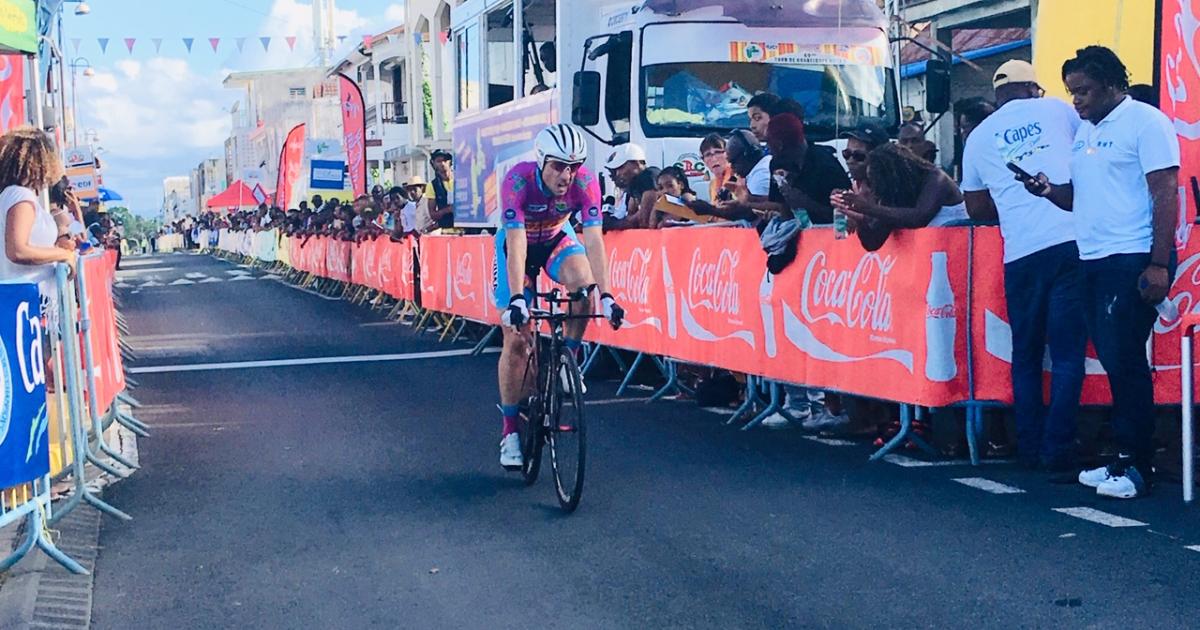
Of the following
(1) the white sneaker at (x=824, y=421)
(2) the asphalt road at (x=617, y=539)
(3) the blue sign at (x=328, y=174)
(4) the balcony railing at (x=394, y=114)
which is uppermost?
(4) the balcony railing at (x=394, y=114)

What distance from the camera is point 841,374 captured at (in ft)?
29.7

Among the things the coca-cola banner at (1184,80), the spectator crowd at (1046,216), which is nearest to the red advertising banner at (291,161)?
the spectator crowd at (1046,216)

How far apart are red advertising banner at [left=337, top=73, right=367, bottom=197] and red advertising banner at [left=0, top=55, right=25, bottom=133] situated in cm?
1248

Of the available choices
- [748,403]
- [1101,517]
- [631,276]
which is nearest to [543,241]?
[748,403]

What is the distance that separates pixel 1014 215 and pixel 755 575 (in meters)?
3.07

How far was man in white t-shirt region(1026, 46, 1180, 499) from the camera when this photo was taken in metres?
6.88

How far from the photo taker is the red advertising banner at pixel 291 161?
43594 mm

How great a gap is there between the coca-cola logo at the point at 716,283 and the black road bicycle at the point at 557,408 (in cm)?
272

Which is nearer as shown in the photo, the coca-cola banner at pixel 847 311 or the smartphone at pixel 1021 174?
the smartphone at pixel 1021 174

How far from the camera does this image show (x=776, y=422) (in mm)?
9969

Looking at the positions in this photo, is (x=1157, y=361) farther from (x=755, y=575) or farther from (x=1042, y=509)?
(x=755, y=575)

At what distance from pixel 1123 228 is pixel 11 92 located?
14513 millimetres

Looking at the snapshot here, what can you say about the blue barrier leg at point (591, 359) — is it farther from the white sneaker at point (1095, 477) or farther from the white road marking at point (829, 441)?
the white sneaker at point (1095, 477)

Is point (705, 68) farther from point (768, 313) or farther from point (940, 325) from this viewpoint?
point (940, 325)
